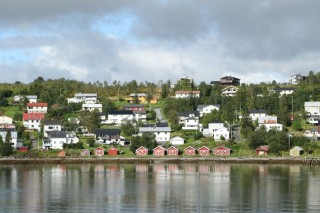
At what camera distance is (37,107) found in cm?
5128

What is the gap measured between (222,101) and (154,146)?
13267mm

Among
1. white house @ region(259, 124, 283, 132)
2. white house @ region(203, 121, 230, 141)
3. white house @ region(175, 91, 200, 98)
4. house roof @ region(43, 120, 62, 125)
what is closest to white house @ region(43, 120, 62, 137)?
house roof @ region(43, 120, 62, 125)

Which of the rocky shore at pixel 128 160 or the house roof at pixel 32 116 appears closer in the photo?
the rocky shore at pixel 128 160

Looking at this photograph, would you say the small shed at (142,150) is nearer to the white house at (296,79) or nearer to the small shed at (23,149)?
the small shed at (23,149)

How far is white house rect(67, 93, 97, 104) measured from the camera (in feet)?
181

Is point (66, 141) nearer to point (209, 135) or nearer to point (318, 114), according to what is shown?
point (209, 135)

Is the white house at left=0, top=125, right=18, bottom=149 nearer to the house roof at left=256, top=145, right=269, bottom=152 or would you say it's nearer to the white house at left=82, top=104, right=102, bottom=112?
the white house at left=82, top=104, right=102, bottom=112

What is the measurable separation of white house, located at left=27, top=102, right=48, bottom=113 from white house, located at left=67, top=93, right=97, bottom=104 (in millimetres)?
3851

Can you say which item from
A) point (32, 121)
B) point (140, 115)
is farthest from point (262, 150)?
point (32, 121)

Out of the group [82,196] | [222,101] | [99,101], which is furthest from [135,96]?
[82,196]

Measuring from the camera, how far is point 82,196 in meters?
24.3

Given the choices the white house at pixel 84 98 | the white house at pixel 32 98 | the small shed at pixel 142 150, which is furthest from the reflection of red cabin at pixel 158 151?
the white house at pixel 32 98

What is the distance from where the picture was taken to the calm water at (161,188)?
22.0 meters

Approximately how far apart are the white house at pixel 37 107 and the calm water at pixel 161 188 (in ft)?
48.7
